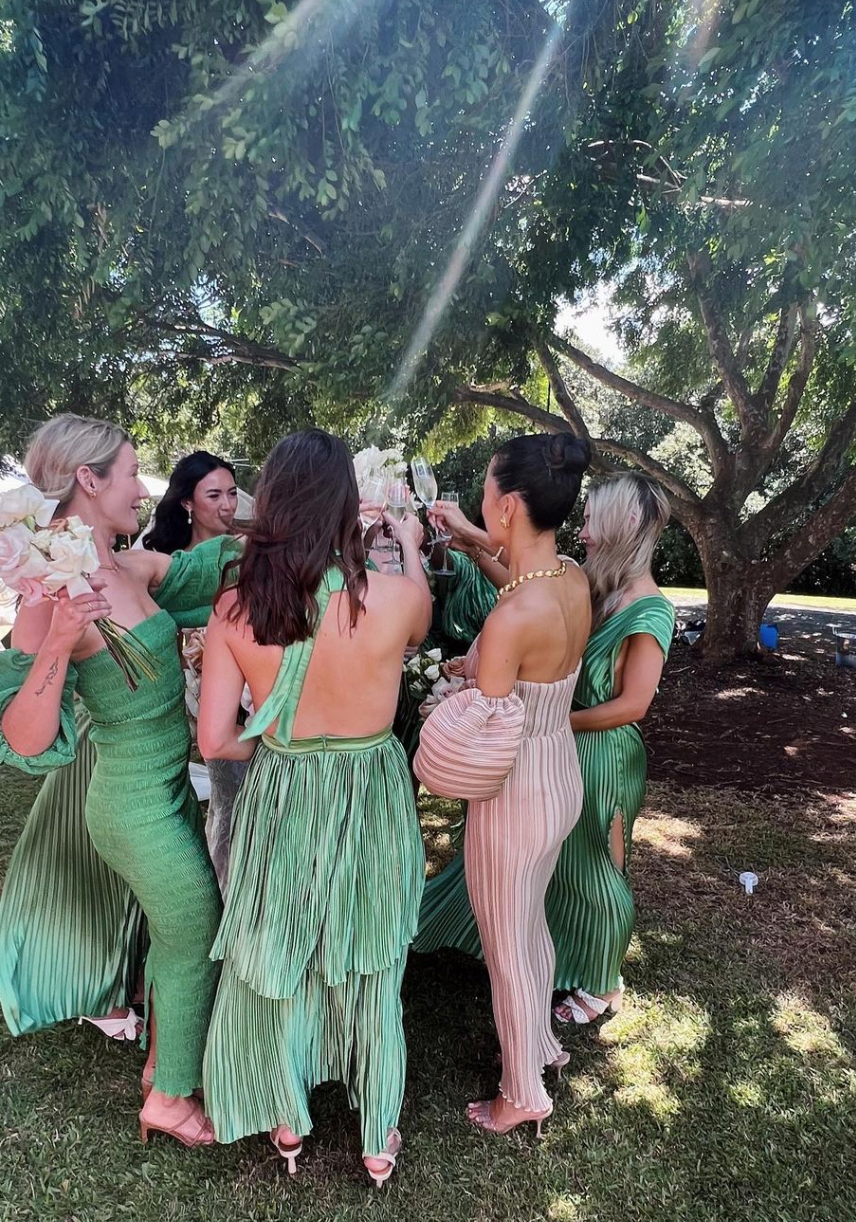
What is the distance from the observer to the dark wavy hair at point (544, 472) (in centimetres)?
213

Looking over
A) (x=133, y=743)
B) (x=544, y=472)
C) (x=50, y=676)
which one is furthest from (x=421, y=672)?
(x=50, y=676)

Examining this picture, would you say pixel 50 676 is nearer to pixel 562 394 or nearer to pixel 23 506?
pixel 23 506

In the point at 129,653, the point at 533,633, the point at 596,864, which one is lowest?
the point at 596,864

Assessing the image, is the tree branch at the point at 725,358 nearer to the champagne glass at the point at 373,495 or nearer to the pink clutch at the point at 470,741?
the champagne glass at the point at 373,495

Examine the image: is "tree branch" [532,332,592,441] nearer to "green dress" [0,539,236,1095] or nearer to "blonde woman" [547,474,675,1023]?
"blonde woman" [547,474,675,1023]

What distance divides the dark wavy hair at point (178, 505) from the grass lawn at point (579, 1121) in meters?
1.99

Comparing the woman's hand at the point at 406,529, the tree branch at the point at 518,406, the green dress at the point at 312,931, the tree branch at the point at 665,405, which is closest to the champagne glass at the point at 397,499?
the woman's hand at the point at 406,529

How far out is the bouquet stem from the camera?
1960mm

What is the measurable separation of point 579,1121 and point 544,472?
2158 mm

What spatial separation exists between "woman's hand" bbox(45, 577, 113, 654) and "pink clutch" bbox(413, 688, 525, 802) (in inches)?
36.4

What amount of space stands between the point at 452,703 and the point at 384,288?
12.3ft

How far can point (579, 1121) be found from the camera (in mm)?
2529

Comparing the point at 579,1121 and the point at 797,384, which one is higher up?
the point at 797,384

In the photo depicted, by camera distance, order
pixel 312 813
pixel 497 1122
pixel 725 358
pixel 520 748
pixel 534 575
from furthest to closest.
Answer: pixel 725 358, pixel 497 1122, pixel 520 748, pixel 534 575, pixel 312 813
